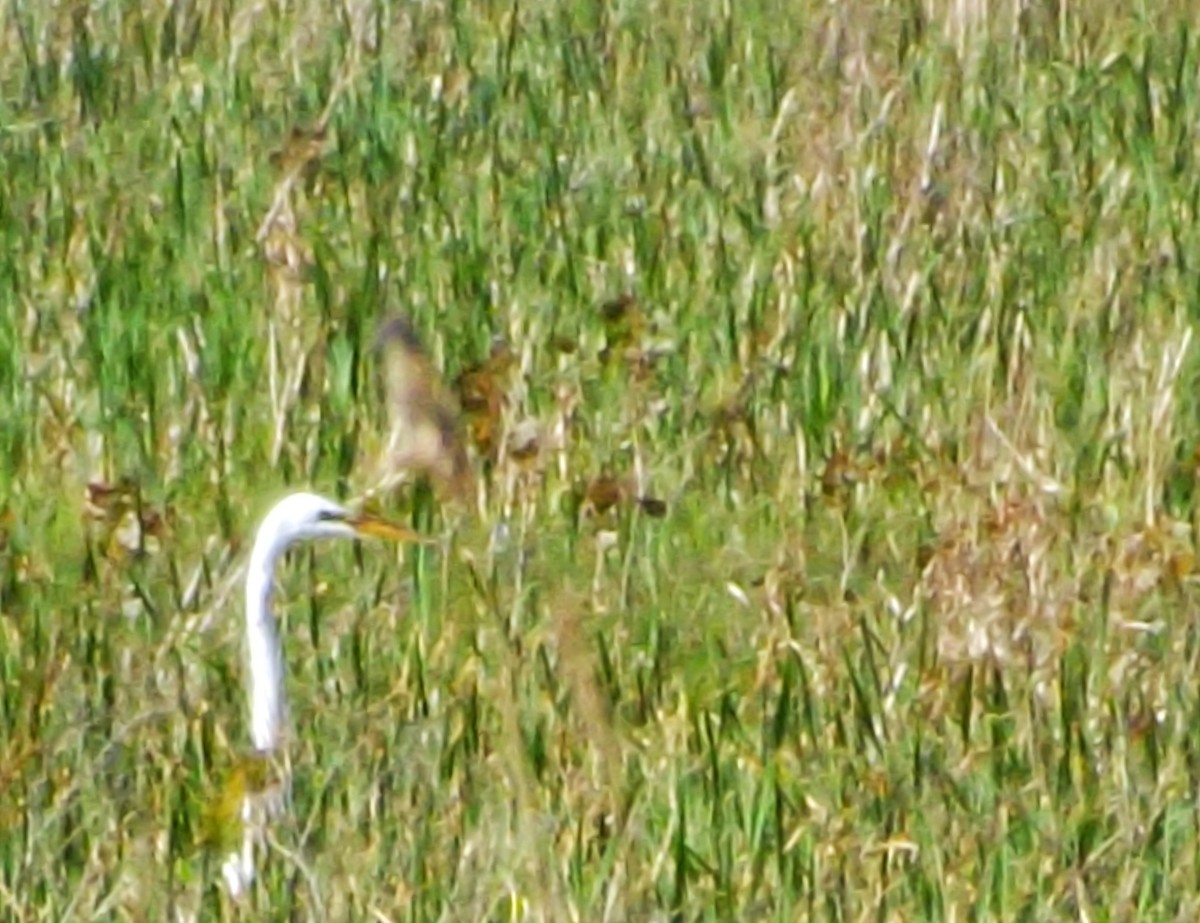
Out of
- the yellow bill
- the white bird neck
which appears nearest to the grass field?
the white bird neck

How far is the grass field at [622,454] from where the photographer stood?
3252 millimetres

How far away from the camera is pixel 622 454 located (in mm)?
4289

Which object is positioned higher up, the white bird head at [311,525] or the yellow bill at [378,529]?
the white bird head at [311,525]

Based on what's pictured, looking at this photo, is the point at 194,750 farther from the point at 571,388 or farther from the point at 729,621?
the point at 571,388

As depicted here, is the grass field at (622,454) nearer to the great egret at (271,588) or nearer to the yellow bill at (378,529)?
the great egret at (271,588)

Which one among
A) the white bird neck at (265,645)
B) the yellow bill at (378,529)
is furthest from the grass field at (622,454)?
the yellow bill at (378,529)

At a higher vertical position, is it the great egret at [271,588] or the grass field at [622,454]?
the great egret at [271,588]

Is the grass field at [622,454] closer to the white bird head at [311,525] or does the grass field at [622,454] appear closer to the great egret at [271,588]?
the great egret at [271,588]

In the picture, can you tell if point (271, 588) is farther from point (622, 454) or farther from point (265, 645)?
point (622, 454)

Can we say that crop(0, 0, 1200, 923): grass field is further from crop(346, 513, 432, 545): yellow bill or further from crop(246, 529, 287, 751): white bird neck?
crop(346, 513, 432, 545): yellow bill

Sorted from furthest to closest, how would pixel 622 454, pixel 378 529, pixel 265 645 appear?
1. pixel 622 454
2. pixel 378 529
3. pixel 265 645

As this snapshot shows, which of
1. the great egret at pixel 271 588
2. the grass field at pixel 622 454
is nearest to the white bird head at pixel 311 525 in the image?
the great egret at pixel 271 588

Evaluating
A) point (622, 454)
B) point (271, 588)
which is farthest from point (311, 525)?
point (622, 454)

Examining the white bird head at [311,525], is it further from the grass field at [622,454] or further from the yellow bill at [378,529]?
the grass field at [622,454]
